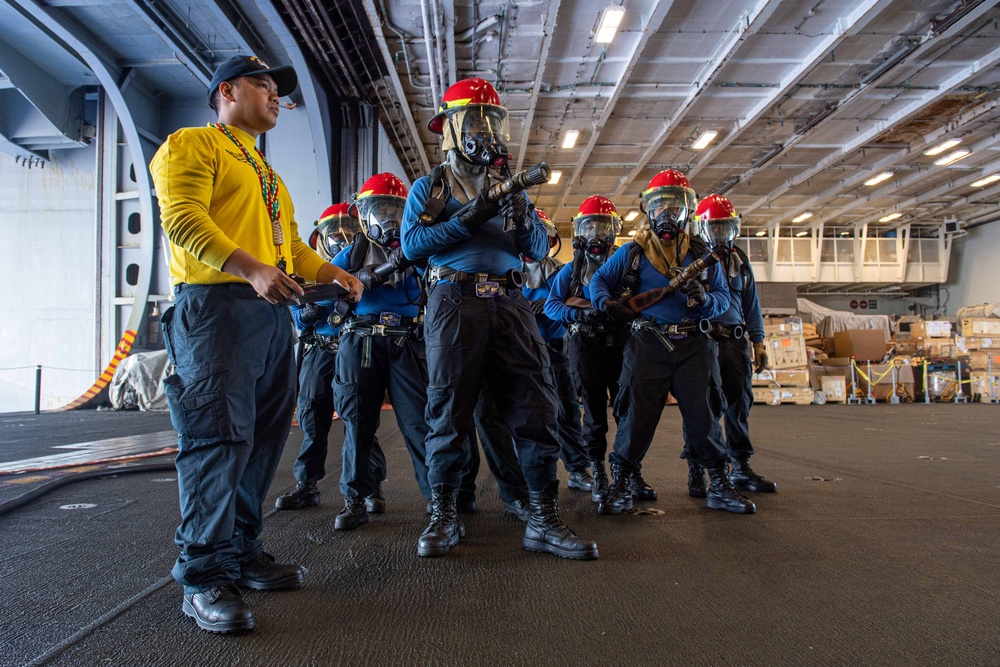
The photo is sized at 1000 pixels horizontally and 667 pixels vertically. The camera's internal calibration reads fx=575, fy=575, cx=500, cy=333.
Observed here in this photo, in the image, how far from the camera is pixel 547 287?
4.66 metres

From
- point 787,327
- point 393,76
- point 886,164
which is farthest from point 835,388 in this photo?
point 393,76

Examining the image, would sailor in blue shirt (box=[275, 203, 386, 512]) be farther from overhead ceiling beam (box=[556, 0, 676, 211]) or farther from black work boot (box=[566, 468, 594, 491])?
overhead ceiling beam (box=[556, 0, 676, 211])

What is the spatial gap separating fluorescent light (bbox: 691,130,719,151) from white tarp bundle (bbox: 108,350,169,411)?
13.1 metres

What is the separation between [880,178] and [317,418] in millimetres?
19224

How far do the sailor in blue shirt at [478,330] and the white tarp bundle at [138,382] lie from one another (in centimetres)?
1098

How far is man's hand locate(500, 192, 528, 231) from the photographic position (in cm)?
243

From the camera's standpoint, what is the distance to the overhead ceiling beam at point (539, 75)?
8.90 m

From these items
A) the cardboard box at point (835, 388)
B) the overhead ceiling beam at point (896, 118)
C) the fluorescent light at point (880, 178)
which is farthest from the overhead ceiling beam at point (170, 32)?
the fluorescent light at point (880, 178)

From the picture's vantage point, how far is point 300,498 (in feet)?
11.1

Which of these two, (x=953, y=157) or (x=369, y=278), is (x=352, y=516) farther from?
(x=953, y=157)

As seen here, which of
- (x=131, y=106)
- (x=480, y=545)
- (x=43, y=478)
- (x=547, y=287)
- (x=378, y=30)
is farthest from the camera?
(x=131, y=106)

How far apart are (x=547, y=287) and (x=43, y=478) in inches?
154

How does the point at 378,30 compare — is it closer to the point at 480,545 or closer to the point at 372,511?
the point at 372,511

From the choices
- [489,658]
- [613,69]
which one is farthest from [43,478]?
[613,69]
